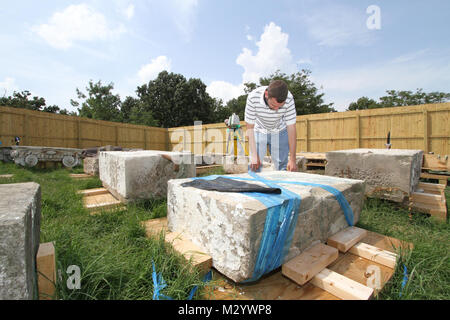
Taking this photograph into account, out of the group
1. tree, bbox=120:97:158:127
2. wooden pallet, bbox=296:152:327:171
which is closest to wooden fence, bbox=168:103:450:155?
wooden pallet, bbox=296:152:327:171

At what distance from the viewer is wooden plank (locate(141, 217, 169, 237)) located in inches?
65.4

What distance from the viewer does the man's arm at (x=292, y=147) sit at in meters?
2.66

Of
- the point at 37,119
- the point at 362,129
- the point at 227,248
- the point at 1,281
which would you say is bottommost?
the point at 227,248

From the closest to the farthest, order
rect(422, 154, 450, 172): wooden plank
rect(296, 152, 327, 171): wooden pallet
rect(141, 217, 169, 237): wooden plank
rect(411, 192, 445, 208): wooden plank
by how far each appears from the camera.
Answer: rect(141, 217, 169, 237): wooden plank → rect(411, 192, 445, 208): wooden plank → rect(422, 154, 450, 172): wooden plank → rect(296, 152, 327, 171): wooden pallet

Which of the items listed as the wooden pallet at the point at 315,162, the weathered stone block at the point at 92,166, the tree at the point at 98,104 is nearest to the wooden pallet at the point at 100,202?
the weathered stone block at the point at 92,166

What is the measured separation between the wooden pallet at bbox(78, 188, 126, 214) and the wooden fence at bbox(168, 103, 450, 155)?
29.0 feet

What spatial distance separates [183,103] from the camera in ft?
75.5

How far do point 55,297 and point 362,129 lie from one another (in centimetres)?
988

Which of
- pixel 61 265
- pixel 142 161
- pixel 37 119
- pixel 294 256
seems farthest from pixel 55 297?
pixel 37 119

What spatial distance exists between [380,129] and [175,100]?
1990cm

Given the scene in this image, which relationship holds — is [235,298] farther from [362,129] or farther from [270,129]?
[362,129]

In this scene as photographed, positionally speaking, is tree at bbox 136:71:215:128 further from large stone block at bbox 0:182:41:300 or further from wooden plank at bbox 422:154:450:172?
large stone block at bbox 0:182:41:300

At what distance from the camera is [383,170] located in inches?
95.1

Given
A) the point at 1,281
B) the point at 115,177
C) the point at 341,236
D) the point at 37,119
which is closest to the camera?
the point at 1,281
